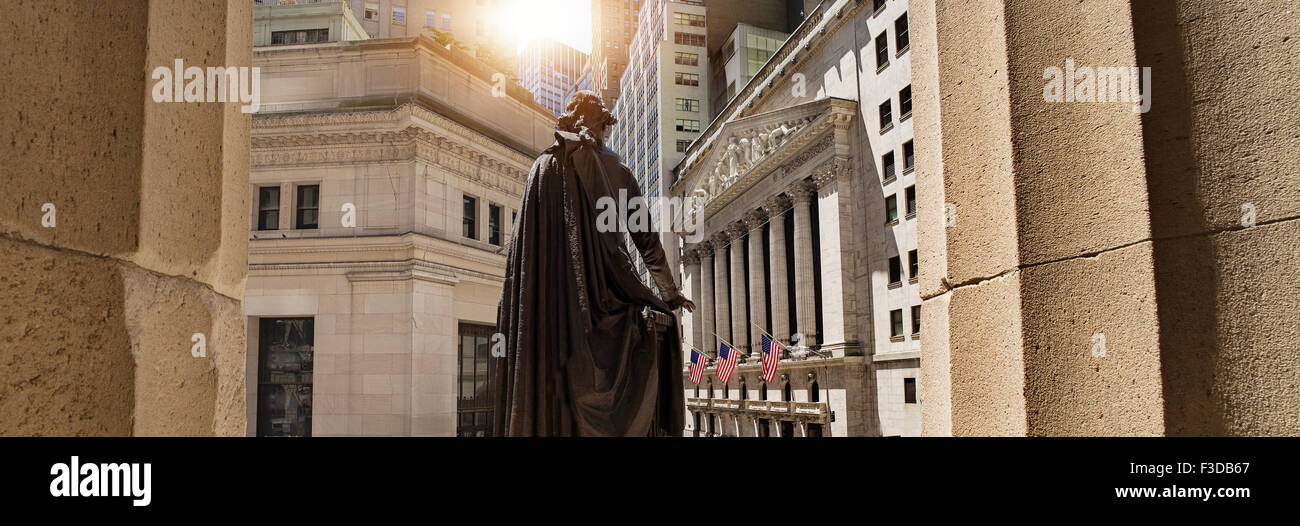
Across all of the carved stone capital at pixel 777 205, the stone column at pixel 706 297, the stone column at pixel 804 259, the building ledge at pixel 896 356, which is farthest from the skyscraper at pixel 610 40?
the building ledge at pixel 896 356

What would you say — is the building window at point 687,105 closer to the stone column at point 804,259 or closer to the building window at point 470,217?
the stone column at point 804,259

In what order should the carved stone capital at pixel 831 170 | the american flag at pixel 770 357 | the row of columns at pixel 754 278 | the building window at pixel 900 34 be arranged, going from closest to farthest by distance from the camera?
1. the american flag at pixel 770 357
2. the building window at pixel 900 34
3. the carved stone capital at pixel 831 170
4. the row of columns at pixel 754 278

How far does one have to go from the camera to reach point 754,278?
59.7 meters

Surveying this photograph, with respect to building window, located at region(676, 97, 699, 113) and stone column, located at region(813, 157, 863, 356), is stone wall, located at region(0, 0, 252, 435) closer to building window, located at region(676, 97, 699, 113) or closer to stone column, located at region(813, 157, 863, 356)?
stone column, located at region(813, 157, 863, 356)

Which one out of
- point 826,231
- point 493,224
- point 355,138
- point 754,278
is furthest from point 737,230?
point 355,138

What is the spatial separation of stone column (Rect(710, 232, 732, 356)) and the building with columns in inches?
31.7

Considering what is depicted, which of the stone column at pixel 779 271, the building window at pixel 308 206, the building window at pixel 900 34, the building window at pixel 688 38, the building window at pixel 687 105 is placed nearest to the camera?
the building window at pixel 308 206

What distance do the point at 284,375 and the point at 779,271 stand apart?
115ft

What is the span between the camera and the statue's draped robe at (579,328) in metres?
5.20

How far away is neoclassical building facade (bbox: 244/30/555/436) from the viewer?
25891 mm

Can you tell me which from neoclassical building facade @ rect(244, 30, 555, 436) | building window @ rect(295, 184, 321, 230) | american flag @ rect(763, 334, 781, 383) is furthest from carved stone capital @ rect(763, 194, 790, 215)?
building window @ rect(295, 184, 321, 230)

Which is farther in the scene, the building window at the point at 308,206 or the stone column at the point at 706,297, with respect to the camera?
the stone column at the point at 706,297

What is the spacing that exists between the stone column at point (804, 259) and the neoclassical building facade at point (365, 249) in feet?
81.5

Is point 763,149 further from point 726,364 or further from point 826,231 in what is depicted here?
point 726,364
